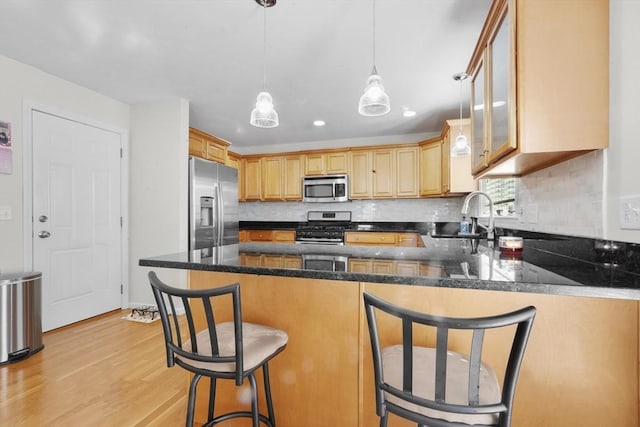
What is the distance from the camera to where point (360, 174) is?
15.9 ft

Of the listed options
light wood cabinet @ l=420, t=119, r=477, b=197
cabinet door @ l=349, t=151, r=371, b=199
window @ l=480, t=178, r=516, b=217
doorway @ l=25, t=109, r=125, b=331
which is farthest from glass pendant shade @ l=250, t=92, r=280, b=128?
cabinet door @ l=349, t=151, r=371, b=199

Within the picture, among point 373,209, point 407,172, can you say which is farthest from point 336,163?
point 407,172

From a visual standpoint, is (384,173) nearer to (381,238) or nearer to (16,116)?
(381,238)

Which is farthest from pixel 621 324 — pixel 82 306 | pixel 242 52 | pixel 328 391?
pixel 82 306

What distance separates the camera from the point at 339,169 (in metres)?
4.95

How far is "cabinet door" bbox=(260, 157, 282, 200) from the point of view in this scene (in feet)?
17.4

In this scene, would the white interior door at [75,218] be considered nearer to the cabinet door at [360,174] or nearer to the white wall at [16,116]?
the white wall at [16,116]

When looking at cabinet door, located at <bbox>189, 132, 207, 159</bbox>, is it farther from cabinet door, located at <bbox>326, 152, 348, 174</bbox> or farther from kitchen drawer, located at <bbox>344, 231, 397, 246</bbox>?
kitchen drawer, located at <bbox>344, 231, 397, 246</bbox>

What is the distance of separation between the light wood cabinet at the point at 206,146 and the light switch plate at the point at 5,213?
68.7 inches

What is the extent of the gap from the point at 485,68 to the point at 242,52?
175 cm

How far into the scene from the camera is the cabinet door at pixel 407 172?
459 centimetres

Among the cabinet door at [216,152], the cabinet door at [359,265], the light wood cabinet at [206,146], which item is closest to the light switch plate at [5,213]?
the light wood cabinet at [206,146]

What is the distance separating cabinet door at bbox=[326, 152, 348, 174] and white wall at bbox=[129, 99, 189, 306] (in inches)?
86.5

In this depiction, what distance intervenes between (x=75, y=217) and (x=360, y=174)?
3.57m
